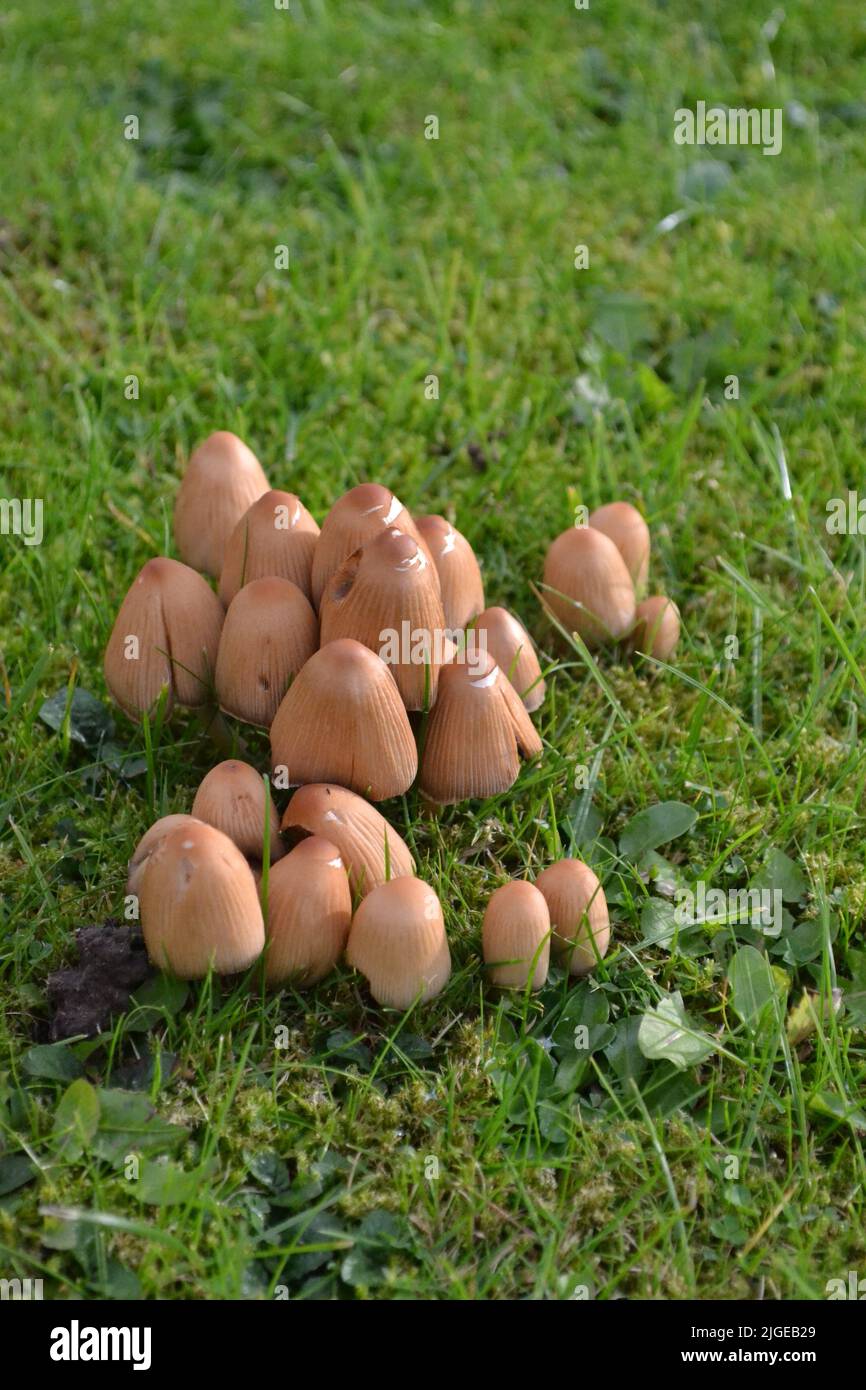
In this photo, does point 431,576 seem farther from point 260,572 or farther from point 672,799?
point 672,799

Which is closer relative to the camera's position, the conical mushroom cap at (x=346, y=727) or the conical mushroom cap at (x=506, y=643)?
the conical mushroom cap at (x=346, y=727)

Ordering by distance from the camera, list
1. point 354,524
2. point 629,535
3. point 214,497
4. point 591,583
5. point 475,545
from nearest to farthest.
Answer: point 354,524 < point 214,497 < point 591,583 < point 629,535 < point 475,545

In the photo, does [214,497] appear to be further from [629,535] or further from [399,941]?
[399,941]

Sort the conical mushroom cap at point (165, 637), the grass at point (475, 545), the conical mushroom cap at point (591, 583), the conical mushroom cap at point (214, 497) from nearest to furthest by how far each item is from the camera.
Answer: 1. the grass at point (475, 545)
2. the conical mushroom cap at point (165, 637)
3. the conical mushroom cap at point (214, 497)
4. the conical mushroom cap at point (591, 583)

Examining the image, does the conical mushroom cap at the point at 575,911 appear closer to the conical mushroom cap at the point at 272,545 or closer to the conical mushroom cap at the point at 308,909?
the conical mushroom cap at the point at 308,909

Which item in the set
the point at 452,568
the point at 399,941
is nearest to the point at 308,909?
the point at 399,941

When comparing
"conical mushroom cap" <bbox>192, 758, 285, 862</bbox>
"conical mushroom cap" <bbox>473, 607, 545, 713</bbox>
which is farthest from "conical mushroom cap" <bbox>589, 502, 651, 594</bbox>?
"conical mushroom cap" <bbox>192, 758, 285, 862</bbox>

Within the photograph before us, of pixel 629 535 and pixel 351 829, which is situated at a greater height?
pixel 629 535

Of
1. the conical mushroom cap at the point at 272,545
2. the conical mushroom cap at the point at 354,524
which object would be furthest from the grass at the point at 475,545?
the conical mushroom cap at the point at 354,524
